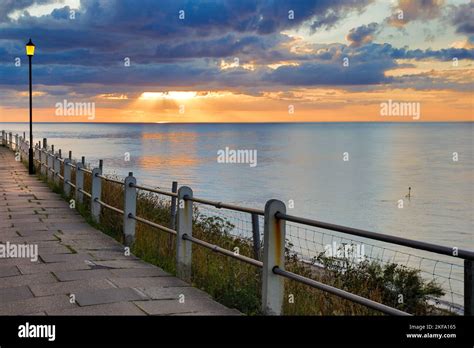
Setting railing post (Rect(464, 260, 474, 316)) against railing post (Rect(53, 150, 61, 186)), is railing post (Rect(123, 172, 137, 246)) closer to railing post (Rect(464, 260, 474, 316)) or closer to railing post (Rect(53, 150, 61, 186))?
railing post (Rect(464, 260, 474, 316))

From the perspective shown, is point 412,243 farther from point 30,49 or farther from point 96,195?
point 30,49

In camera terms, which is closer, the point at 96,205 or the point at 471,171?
the point at 96,205

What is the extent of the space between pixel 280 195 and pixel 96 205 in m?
38.6

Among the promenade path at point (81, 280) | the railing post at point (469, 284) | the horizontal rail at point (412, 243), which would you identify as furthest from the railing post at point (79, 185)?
the railing post at point (469, 284)

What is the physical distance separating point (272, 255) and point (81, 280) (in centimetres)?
322

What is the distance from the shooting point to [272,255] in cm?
669

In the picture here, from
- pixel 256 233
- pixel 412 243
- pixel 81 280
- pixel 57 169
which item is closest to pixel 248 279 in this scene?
pixel 256 233

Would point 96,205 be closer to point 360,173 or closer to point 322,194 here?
point 322,194

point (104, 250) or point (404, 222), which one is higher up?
point (104, 250)

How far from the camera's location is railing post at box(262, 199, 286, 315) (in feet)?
21.8

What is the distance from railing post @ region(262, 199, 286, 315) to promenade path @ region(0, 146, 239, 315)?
1.93 ft

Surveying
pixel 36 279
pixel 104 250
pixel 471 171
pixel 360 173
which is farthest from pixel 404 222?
pixel 471 171

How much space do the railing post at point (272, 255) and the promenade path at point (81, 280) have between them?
0.59 m
